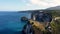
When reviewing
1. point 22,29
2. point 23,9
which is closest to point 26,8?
point 23,9

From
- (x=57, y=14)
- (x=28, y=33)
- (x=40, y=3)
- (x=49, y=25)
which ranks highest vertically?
(x=40, y=3)

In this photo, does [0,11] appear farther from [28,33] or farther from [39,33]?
[39,33]

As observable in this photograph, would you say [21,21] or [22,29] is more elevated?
[21,21]

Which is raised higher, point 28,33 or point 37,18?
point 37,18

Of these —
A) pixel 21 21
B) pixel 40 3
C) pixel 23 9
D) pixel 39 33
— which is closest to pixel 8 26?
pixel 21 21

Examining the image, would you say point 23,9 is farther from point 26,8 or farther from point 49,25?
point 49,25

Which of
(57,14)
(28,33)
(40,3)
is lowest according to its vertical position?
(28,33)
